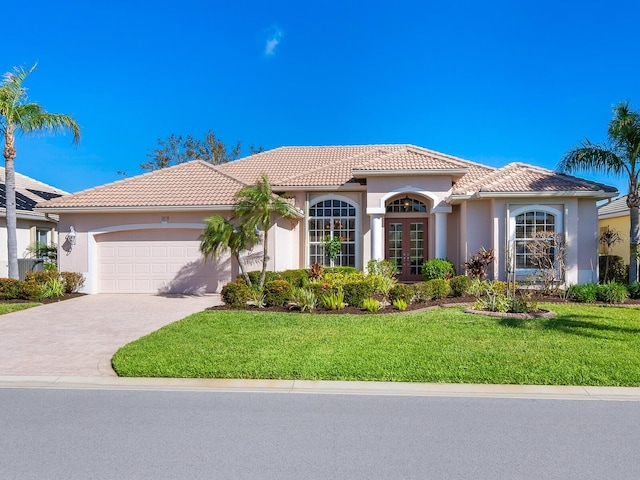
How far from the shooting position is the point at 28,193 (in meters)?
22.6

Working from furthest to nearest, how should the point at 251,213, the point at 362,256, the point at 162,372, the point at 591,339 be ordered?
the point at 362,256
the point at 251,213
the point at 591,339
the point at 162,372

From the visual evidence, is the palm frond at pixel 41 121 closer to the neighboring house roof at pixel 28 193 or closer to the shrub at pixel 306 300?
the neighboring house roof at pixel 28 193

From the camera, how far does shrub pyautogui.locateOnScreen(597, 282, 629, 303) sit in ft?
40.1

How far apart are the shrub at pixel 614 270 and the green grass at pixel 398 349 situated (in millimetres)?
6779

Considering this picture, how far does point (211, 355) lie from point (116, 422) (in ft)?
7.76

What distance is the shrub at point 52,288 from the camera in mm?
13795

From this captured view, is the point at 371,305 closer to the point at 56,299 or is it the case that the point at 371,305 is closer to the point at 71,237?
the point at 56,299

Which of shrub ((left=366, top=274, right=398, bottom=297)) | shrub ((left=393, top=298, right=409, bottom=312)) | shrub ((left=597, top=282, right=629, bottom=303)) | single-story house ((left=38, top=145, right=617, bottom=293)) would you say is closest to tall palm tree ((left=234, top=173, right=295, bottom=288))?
single-story house ((left=38, top=145, right=617, bottom=293))

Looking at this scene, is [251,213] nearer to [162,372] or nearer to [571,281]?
[162,372]

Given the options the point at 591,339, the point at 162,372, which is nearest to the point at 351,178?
the point at 591,339

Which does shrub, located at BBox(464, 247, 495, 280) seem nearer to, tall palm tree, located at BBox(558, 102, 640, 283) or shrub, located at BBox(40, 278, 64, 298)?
tall palm tree, located at BBox(558, 102, 640, 283)

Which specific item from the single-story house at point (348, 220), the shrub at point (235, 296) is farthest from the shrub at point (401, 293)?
the single-story house at point (348, 220)

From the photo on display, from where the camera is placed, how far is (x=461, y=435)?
4.41 meters

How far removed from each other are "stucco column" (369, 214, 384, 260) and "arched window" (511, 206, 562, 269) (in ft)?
15.4
